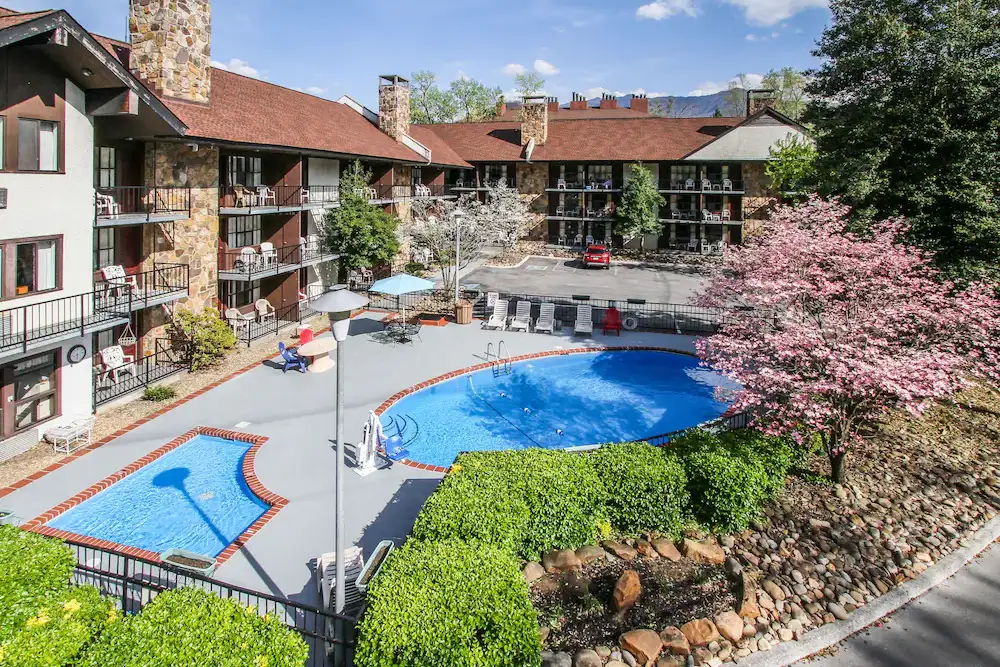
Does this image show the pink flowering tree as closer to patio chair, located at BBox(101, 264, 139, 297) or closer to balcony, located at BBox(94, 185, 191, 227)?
balcony, located at BBox(94, 185, 191, 227)

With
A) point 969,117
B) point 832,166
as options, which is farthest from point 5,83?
point 969,117

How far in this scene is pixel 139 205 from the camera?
1902 centimetres

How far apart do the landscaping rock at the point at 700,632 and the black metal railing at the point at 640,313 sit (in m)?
17.3

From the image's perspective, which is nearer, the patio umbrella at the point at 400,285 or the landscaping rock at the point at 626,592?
the landscaping rock at the point at 626,592

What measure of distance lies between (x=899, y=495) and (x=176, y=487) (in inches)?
569

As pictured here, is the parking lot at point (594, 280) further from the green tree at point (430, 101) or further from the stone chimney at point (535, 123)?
the green tree at point (430, 101)

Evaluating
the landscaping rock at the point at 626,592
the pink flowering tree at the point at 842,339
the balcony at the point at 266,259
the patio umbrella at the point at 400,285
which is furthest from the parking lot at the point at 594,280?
the landscaping rock at the point at 626,592

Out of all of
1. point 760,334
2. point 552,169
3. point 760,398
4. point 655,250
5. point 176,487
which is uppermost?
point 552,169

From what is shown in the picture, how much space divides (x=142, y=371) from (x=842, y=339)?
17.9m

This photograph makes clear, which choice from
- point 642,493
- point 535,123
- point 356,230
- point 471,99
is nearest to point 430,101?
point 471,99

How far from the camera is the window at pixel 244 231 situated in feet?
79.7

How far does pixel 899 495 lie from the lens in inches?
514

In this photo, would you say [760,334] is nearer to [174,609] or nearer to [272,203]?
[174,609]

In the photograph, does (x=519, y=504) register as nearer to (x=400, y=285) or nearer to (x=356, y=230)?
(x=400, y=285)
